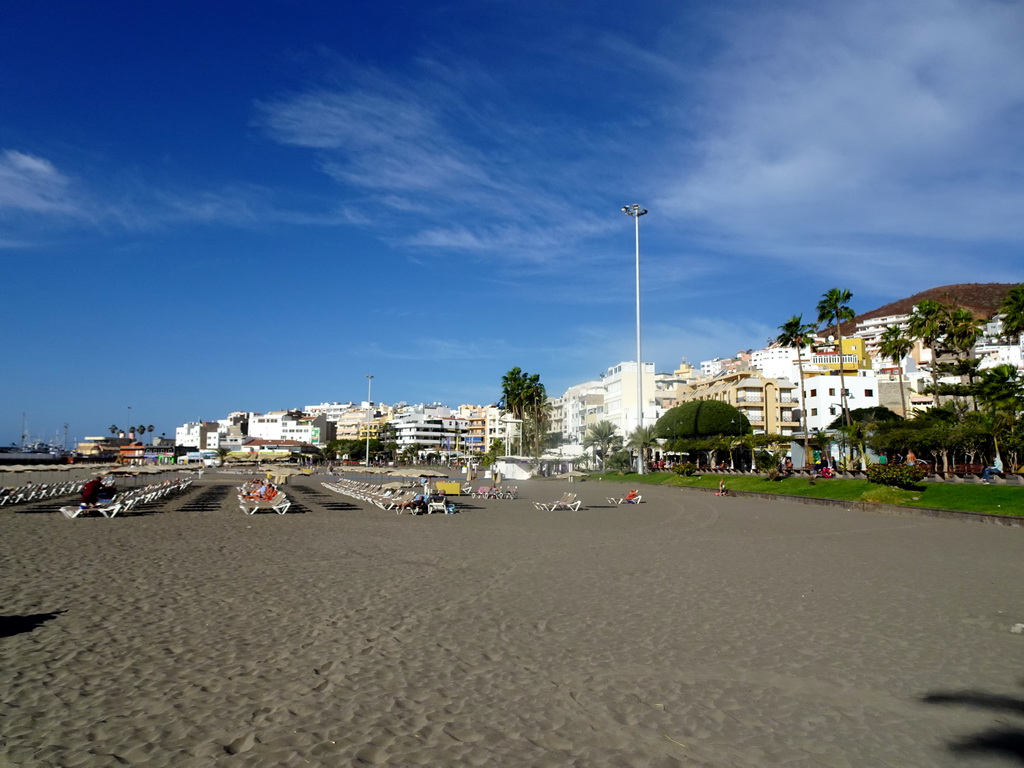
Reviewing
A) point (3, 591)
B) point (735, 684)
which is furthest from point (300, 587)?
point (735, 684)

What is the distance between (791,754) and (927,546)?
13452 millimetres

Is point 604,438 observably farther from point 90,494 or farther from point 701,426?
point 90,494

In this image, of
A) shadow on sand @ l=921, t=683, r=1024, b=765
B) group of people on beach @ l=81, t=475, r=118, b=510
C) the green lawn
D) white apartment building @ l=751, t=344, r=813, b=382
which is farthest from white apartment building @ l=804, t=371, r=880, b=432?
shadow on sand @ l=921, t=683, r=1024, b=765

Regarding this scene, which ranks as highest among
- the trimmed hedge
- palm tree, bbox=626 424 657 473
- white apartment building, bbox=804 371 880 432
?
white apartment building, bbox=804 371 880 432

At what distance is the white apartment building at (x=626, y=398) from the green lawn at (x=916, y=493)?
49.1 m

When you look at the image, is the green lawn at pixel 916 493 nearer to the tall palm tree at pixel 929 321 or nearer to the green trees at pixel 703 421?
the tall palm tree at pixel 929 321

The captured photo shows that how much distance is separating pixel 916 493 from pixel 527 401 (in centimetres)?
6247

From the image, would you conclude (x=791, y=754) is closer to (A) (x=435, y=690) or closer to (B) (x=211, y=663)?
(A) (x=435, y=690)

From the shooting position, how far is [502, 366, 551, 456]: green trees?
285 ft

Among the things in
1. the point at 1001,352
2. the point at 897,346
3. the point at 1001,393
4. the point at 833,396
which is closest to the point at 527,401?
the point at 833,396

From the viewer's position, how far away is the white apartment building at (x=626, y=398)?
90.7 m

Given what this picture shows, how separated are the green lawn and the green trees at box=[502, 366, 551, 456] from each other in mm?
46815

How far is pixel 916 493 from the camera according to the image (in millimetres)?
27406

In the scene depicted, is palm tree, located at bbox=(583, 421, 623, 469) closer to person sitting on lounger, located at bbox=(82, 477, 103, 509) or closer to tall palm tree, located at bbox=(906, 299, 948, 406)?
tall palm tree, located at bbox=(906, 299, 948, 406)
